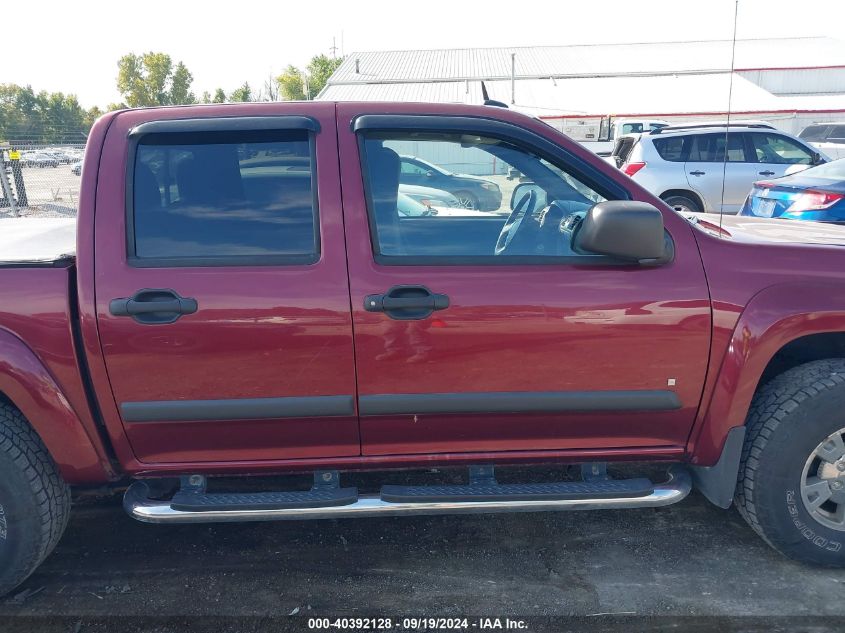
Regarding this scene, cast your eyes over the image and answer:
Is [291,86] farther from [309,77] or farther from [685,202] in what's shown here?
[685,202]

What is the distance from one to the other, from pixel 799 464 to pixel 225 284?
7.81 ft

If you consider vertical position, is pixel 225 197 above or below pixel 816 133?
below

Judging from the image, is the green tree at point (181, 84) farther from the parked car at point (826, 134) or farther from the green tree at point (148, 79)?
the parked car at point (826, 134)

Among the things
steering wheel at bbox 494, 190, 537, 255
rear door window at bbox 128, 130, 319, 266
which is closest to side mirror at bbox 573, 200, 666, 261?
steering wheel at bbox 494, 190, 537, 255

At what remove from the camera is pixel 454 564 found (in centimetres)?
277

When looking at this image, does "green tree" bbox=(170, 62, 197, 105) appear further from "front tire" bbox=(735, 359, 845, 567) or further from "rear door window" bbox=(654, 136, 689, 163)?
"front tire" bbox=(735, 359, 845, 567)

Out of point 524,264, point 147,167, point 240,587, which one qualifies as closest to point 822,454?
point 524,264

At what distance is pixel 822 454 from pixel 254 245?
2.43m

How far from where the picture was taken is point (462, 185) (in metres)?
2.87

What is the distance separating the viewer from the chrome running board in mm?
2473

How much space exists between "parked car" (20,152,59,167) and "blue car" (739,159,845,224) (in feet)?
46.8

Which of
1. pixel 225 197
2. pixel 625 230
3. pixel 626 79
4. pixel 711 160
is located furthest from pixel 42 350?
pixel 626 79

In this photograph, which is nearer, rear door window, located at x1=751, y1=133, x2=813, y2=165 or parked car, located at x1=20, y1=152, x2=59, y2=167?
rear door window, located at x1=751, y1=133, x2=813, y2=165

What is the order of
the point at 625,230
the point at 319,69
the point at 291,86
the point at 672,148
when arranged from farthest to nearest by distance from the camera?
the point at 319,69 < the point at 291,86 < the point at 672,148 < the point at 625,230
